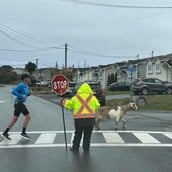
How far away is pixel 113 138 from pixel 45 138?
2007mm

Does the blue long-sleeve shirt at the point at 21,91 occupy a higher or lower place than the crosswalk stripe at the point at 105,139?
higher

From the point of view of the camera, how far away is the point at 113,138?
15867 mm

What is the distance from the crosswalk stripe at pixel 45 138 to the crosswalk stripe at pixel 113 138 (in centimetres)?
157

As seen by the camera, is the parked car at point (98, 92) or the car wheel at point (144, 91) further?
the car wheel at point (144, 91)

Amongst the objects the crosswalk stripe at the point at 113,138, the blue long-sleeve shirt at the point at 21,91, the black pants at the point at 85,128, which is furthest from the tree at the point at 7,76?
the black pants at the point at 85,128

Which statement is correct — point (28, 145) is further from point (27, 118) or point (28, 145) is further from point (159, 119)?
point (159, 119)

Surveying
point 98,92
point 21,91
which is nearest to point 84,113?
point 21,91

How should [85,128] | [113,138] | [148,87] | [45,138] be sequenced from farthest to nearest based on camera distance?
[148,87] → [45,138] → [113,138] → [85,128]

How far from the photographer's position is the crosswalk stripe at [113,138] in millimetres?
15164

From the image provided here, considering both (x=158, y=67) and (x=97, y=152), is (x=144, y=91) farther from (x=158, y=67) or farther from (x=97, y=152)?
Answer: (x=97, y=152)

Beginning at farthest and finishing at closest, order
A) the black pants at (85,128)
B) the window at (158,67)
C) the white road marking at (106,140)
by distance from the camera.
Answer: the window at (158,67)
the white road marking at (106,140)
the black pants at (85,128)

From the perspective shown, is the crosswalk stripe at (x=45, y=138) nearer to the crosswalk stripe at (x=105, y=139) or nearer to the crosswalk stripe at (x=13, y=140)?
the crosswalk stripe at (x=105, y=139)

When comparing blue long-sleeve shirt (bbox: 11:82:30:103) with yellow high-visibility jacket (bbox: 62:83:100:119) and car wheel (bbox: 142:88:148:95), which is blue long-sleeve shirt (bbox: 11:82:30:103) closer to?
yellow high-visibility jacket (bbox: 62:83:100:119)

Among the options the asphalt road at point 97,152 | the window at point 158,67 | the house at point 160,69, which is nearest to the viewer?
the asphalt road at point 97,152
